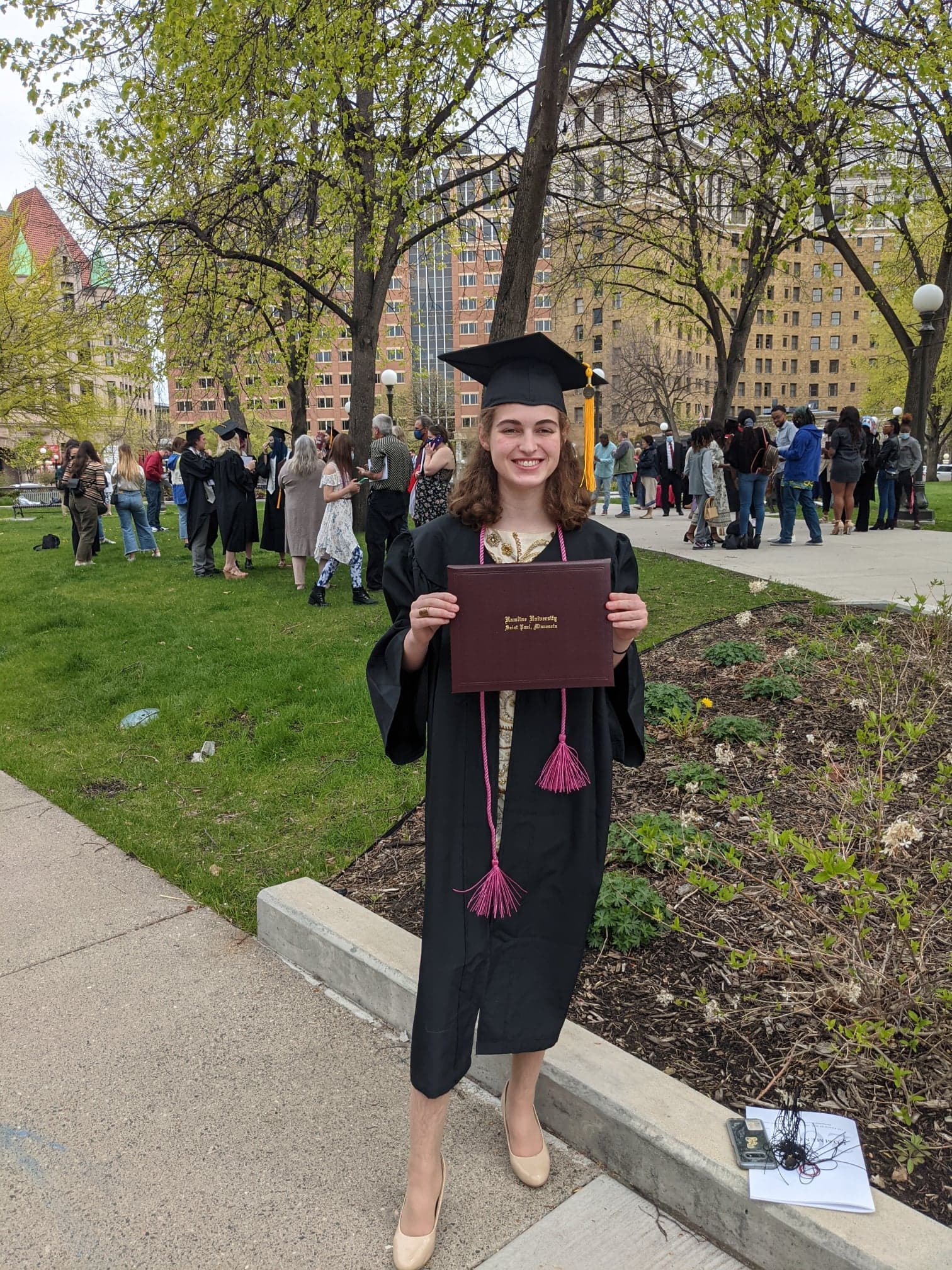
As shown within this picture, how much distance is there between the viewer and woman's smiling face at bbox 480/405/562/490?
91.4 inches

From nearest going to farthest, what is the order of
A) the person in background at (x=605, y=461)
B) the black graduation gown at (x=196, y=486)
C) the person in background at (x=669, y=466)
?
1. the black graduation gown at (x=196, y=486)
2. the person in background at (x=605, y=461)
3. the person in background at (x=669, y=466)

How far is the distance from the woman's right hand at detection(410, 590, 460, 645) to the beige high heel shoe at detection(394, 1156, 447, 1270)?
1440 mm

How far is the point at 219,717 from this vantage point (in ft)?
21.5

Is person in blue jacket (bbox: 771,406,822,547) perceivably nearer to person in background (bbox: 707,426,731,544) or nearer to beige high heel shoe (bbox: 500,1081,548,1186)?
person in background (bbox: 707,426,731,544)

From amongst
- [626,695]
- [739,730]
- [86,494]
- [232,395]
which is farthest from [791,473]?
[232,395]

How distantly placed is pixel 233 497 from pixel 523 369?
9.68 meters

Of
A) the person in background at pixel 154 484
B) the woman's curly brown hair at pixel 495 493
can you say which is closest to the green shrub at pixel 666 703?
the woman's curly brown hair at pixel 495 493

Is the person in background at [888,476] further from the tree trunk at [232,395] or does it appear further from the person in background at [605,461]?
the tree trunk at [232,395]

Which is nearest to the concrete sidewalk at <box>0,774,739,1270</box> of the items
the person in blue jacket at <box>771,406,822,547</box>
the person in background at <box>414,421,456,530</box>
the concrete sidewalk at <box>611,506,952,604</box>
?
the concrete sidewalk at <box>611,506,952,604</box>

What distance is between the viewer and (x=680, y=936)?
3.42m

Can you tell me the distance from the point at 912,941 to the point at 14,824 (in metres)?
4.43

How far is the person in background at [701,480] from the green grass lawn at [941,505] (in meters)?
5.13

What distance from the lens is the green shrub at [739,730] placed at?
15.5ft

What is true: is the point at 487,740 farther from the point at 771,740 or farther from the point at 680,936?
the point at 771,740
